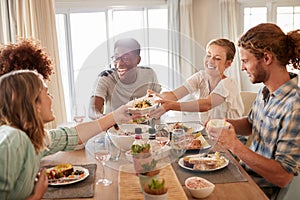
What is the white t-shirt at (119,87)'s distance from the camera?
2.02 metres

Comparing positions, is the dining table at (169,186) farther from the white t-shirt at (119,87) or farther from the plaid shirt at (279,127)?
the white t-shirt at (119,87)

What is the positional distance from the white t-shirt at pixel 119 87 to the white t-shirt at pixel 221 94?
10.6 inches

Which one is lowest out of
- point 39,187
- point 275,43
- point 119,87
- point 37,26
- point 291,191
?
point 291,191

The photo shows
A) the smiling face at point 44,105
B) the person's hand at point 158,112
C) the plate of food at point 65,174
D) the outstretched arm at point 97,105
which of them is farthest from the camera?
the outstretched arm at point 97,105

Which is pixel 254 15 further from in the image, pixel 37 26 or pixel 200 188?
pixel 200 188

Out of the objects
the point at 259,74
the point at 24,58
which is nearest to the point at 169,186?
the point at 259,74

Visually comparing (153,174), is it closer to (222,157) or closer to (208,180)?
(208,180)

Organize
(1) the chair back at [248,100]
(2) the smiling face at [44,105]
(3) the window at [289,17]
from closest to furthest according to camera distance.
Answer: (2) the smiling face at [44,105], (1) the chair back at [248,100], (3) the window at [289,17]

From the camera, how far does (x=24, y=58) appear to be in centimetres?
182

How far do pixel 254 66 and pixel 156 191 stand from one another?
799 mm

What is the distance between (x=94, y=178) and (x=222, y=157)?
23.0 inches

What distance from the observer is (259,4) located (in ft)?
14.7

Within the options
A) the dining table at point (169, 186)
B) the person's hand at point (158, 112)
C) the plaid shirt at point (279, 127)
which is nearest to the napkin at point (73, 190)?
the dining table at point (169, 186)

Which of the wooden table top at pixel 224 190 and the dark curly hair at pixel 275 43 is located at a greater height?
the dark curly hair at pixel 275 43
